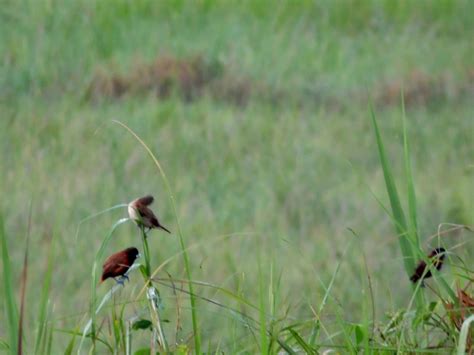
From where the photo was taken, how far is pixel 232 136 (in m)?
3.27

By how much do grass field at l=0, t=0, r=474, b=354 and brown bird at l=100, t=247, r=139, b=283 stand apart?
1.25 metres

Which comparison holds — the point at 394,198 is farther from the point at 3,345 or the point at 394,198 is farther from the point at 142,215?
the point at 3,345

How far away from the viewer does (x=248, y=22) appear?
3715 mm

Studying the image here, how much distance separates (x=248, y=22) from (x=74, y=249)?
124cm

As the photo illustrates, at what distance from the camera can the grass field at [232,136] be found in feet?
9.10

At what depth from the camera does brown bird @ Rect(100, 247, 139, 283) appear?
1.19m

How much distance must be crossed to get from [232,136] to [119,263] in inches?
82.5

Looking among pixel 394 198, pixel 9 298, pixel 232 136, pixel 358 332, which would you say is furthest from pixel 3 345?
pixel 232 136

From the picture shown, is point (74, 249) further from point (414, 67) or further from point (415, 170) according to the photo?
point (414, 67)

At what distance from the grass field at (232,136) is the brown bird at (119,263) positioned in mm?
1254

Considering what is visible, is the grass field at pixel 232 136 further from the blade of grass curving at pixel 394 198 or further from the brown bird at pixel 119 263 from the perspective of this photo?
the brown bird at pixel 119 263

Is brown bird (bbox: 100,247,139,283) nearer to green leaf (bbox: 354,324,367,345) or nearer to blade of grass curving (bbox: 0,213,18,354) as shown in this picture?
blade of grass curving (bbox: 0,213,18,354)

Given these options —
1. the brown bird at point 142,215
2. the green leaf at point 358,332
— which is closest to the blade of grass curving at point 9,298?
the brown bird at point 142,215

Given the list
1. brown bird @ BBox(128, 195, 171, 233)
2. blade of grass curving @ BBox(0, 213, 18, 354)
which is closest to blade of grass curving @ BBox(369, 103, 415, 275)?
brown bird @ BBox(128, 195, 171, 233)
